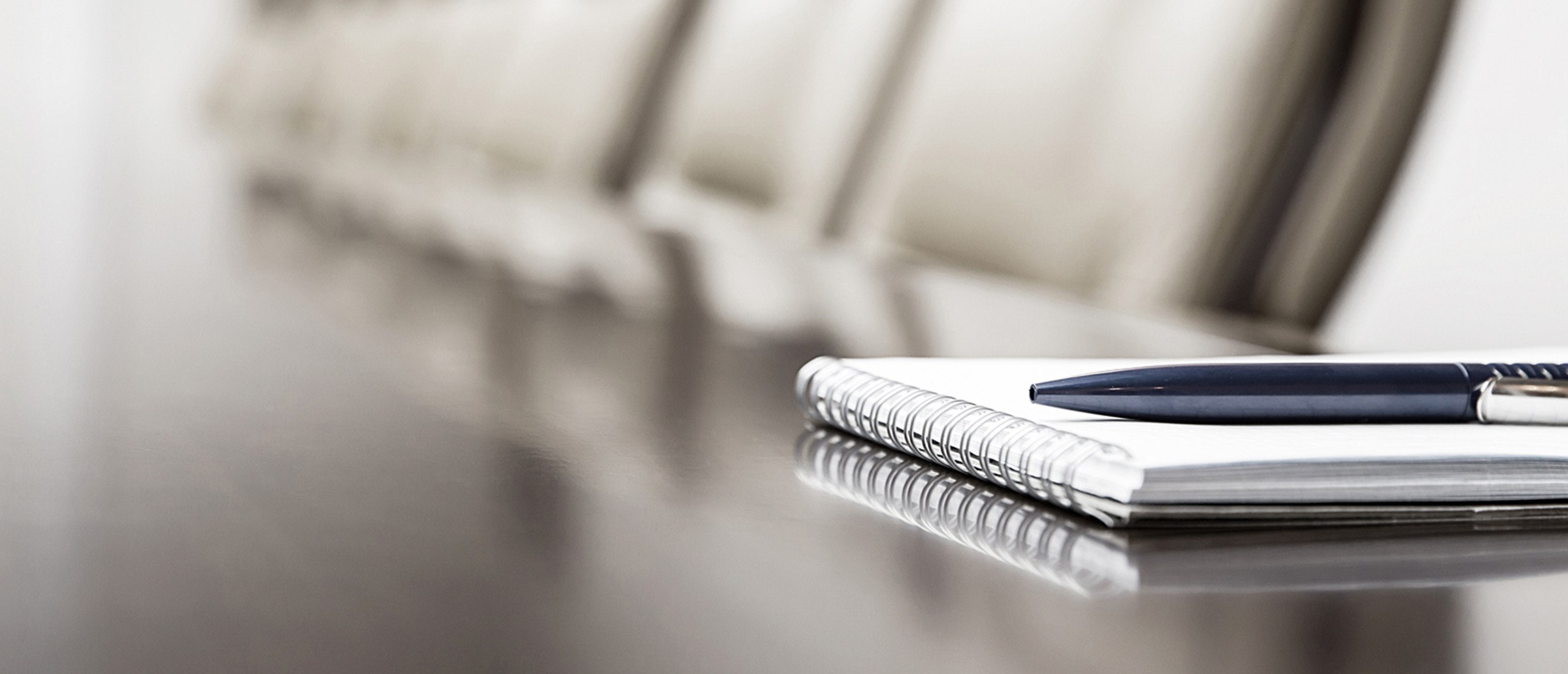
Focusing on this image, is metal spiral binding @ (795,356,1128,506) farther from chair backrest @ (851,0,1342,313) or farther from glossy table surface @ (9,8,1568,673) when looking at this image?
chair backrest @ (851,0,1342,313)

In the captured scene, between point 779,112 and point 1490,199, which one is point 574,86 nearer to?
point 779,112

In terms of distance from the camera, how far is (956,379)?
27cm

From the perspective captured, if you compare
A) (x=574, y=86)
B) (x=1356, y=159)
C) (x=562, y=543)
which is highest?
(x=574, y=86)

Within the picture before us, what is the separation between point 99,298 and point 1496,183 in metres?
0.94

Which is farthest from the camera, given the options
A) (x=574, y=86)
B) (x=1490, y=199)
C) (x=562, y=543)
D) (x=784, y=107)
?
(x=574, y=86)

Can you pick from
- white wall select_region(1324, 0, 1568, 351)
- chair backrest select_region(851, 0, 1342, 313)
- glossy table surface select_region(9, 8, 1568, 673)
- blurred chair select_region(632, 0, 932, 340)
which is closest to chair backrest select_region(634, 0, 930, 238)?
blurred chair select_region(632, 0, 932, 340)

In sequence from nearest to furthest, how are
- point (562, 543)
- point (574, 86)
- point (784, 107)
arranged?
point (562, 543), point (784, 107), point (574, 86)

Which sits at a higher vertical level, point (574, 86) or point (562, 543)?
point (574, 86)

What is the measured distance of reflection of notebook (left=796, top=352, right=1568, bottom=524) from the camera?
21cm

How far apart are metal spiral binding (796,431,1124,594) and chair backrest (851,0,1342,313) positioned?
1.68 feet


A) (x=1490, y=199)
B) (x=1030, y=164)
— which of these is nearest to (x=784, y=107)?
(x=1030, y=164)

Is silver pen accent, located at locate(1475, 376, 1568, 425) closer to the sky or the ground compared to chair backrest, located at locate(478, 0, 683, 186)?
closer to the ground

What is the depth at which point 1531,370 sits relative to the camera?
10.0 inches

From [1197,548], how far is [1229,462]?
0.01m
